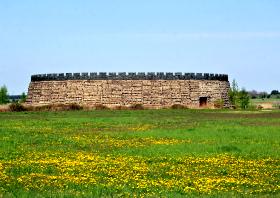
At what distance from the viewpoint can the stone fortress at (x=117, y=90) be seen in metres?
74.6

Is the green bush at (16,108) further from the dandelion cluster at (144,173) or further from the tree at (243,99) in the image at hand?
the dandelion cluster at (144,173)

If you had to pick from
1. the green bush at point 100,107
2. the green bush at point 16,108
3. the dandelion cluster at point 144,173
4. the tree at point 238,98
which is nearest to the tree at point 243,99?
the tree at point 238,98

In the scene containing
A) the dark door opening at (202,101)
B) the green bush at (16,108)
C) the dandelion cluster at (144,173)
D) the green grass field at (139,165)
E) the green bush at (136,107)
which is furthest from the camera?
the dark door opening at (202,101)

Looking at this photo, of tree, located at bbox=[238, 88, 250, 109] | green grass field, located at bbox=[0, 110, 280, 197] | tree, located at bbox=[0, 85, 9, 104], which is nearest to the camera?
green grass field, located at bbox=[0, 110, 280, 197]

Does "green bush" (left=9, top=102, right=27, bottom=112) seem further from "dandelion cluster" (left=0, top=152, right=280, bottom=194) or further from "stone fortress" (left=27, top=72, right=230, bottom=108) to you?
"dandelion cluster" (left=0, top=152, right=280, bottom=194)

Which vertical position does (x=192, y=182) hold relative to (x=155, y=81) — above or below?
below

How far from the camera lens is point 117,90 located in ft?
245

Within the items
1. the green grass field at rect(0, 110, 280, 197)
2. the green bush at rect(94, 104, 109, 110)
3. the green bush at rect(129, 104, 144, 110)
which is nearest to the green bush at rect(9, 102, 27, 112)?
the green bush at rect(94, 104, 109, 110)

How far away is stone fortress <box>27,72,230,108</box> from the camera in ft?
245

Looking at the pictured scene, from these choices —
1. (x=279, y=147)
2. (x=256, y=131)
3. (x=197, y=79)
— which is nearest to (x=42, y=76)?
(x=197, y=79)

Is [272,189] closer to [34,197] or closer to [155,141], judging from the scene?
[34,197]

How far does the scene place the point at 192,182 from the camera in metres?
15.4

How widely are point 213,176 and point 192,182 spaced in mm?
1301

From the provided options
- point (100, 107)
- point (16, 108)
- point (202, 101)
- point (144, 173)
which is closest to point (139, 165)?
point (144, 173)
